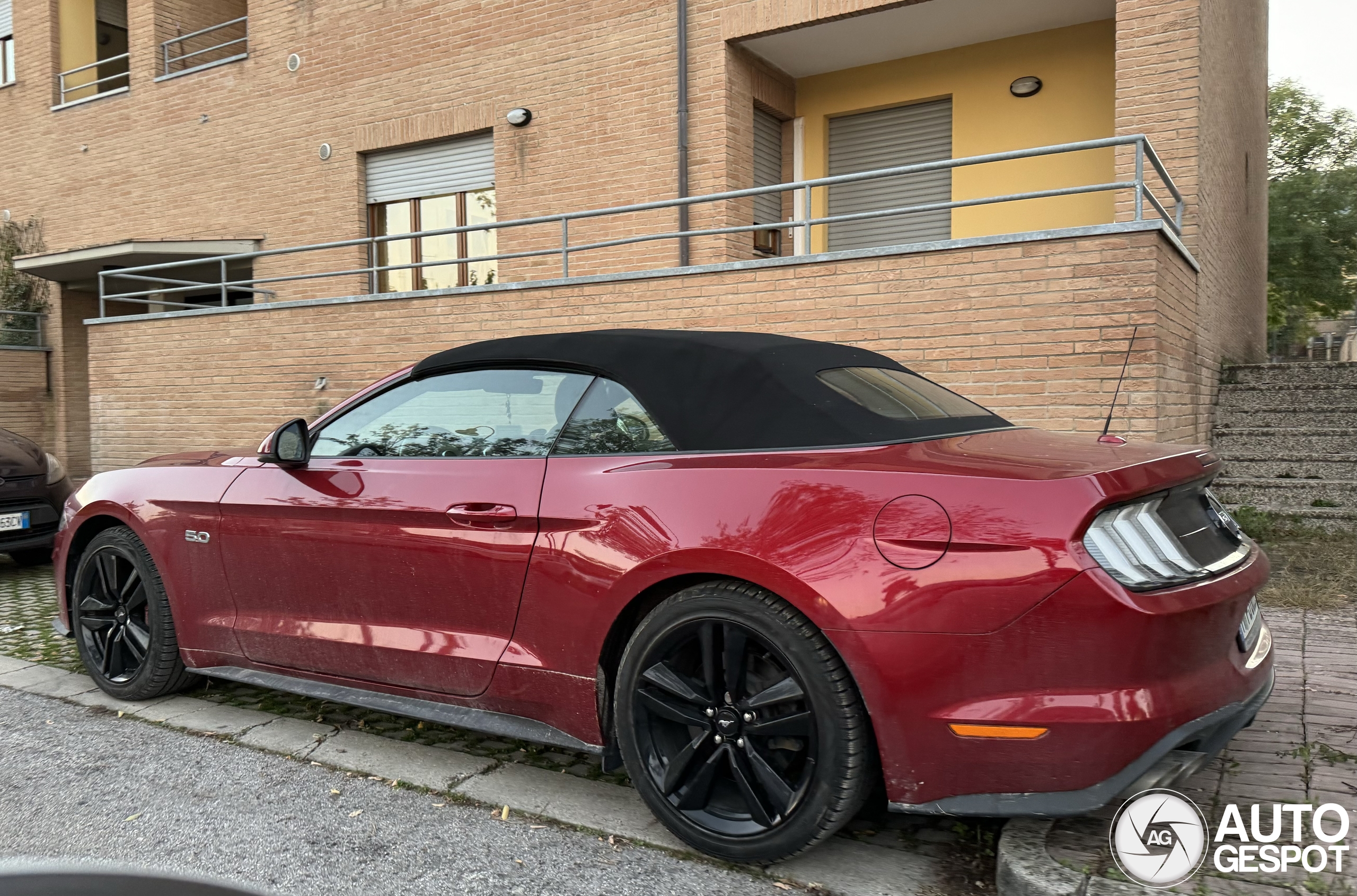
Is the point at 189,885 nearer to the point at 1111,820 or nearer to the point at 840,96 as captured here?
the point at 1111,820

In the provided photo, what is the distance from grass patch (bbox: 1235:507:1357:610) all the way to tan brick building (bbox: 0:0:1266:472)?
0.91 metres

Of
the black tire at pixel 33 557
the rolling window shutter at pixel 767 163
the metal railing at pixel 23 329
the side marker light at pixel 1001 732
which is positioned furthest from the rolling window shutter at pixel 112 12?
the side marker light at pixel 1001 732

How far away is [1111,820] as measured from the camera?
275 cm

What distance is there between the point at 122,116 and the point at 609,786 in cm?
1626

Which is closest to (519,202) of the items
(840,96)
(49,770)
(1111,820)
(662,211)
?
(662,211)

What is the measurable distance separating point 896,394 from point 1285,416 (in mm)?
7698

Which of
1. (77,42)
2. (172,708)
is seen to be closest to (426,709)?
(172,708)

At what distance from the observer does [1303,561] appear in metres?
6.57

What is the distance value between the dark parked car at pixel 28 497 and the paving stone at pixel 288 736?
4.40 metres

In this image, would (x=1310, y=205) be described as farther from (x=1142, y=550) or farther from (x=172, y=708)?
(x=172, y=708)

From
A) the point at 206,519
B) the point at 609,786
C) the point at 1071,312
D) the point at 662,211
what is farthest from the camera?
the point at 662,211

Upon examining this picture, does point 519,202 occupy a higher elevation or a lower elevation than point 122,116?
lower

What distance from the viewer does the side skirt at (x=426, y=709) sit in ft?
10.2

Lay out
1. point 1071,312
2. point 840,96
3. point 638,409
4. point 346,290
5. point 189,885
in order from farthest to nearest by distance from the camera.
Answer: point 346,290 → point 840,96 → point 1071,312 → point 638,409 → point 189,885
